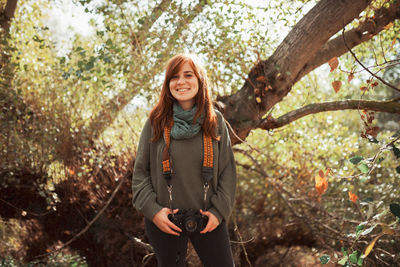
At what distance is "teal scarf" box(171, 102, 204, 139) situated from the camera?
2.35 meters

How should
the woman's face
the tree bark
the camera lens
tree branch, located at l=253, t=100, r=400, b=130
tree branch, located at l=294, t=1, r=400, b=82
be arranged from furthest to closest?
tree branch, located at l=294, t=1, r=400, b=82, the tree bark, tree branch, located at l=253, t=100, r=400, b=130, the woman's face, the camera lens

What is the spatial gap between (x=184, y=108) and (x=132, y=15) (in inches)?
76.7

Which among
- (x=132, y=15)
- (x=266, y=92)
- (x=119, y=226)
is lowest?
(x=119, y=226)

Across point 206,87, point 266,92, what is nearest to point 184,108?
point 206,87

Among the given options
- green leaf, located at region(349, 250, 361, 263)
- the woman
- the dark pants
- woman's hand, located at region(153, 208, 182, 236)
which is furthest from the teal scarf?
green leaf, located at region(349, 250, 361, 263)

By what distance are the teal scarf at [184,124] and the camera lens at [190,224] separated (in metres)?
0.49

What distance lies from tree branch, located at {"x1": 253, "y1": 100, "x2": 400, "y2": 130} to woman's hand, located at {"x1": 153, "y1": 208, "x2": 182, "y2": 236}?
5.80ft

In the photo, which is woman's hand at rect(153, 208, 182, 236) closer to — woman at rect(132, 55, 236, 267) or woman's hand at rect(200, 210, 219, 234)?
woman at rect(132, 55, 236, 267)

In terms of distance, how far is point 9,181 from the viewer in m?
4.06

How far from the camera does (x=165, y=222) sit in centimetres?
227

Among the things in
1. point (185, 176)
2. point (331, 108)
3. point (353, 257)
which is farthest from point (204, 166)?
point (331, 108)

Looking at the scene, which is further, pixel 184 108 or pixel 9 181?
pixel 9 181

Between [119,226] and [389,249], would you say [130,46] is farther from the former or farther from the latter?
[389,249]

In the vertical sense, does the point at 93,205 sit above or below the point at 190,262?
above
